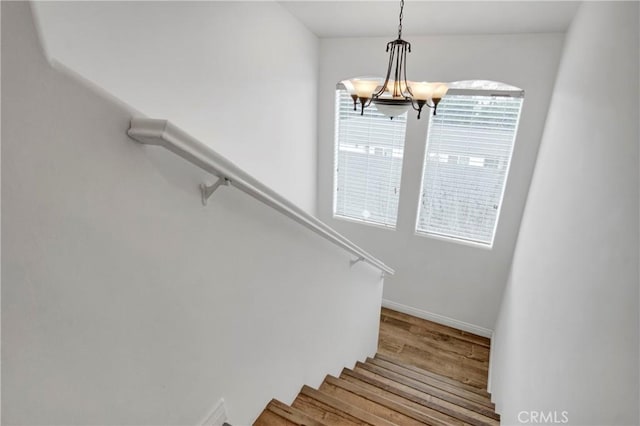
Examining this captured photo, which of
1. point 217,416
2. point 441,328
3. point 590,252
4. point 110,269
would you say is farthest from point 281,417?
point 441,328

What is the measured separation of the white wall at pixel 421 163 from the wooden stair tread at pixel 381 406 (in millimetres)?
1991

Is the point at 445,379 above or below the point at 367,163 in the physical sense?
below

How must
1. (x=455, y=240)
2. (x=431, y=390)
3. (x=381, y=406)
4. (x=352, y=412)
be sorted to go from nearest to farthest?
(x=352, y=412) < (x=381, y=406) < (x=431, y=390) < (x=455, y=240)

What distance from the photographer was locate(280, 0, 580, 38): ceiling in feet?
7.84

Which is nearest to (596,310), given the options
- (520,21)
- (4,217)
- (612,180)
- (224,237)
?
(612,180)

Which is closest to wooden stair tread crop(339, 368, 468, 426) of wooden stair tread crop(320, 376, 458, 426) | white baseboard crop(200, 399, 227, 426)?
wooden stair tread crop(320, 376, 458, 426)

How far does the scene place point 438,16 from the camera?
2.65 meters

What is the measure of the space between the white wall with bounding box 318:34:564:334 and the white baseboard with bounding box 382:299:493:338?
2cm

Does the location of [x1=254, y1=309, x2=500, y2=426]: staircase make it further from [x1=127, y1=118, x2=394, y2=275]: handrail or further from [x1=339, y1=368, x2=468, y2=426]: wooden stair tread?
[x1=127, y1=118, x2=394, y2=275]: handrail

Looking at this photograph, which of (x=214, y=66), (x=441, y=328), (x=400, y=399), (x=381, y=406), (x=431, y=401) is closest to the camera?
(x=381, y=406)

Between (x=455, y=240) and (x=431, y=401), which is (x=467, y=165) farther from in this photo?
(x=431, y=401)

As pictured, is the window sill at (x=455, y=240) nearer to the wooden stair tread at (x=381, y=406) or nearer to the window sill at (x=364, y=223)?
the window sill at (x=364, y=223)

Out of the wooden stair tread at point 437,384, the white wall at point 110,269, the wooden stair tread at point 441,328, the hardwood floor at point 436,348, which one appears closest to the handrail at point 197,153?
the white wall at point 110,269

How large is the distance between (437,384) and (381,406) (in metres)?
1.15
